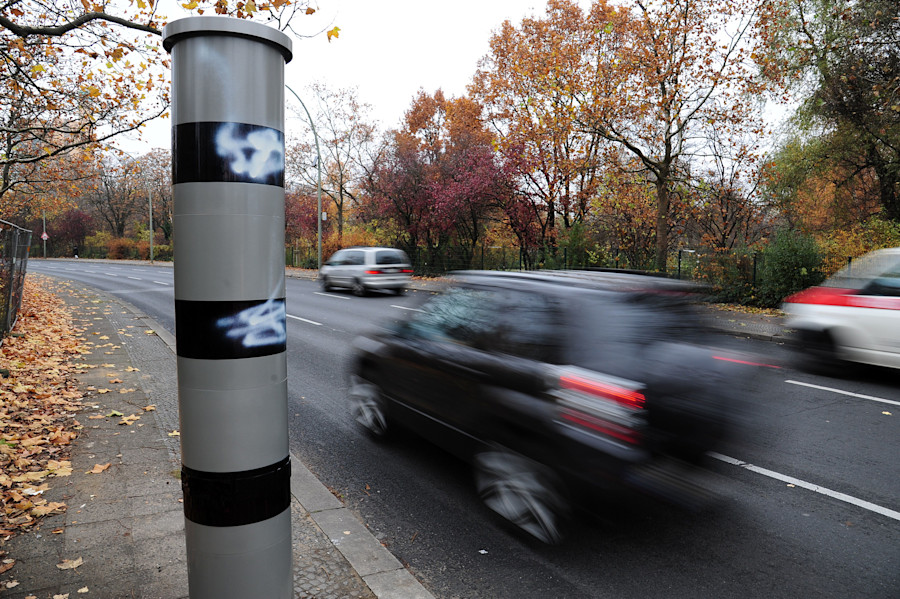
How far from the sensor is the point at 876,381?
810cm

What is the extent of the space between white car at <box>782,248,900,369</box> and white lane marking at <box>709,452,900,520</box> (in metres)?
4.28

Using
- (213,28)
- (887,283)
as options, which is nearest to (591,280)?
(213,28)

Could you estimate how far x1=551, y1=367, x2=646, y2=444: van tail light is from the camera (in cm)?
342

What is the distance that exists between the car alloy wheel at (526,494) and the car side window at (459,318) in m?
0.91

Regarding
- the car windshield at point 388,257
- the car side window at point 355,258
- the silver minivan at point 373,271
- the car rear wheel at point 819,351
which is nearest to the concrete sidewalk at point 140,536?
the car rear wheel at point 819,351

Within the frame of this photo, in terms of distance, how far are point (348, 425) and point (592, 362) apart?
329 centimetres

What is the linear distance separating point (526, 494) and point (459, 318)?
4.98 ft

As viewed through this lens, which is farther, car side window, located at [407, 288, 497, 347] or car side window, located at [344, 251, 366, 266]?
car side window, located at [344, 251, 366, 266]

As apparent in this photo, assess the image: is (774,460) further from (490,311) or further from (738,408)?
(490,311)

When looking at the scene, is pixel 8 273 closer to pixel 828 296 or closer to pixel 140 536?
pixel 140 536

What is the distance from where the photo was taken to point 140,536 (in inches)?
140

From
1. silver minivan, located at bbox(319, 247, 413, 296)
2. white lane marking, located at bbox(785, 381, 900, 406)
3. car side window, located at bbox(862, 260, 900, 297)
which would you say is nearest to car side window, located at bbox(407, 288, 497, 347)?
white lane marking, located at bbox(785, 381, 900, 406)

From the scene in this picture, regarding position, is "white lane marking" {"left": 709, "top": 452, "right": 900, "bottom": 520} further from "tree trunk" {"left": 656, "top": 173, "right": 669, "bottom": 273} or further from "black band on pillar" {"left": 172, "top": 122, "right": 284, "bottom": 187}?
"tree trunk" {"left": 656, "top": 173, "right": 669, "bottom": 273}

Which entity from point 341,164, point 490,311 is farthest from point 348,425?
point 341,164
